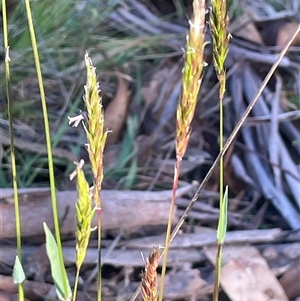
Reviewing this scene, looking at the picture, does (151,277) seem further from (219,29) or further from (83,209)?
(219,29)

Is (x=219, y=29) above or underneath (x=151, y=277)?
above

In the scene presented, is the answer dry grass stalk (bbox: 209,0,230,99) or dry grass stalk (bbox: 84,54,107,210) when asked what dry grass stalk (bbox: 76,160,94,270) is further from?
dry grass stalk (bbox: 209,0,230,99)

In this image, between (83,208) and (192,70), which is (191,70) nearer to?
(192,70)

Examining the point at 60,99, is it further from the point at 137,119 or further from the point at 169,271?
the point at 169,271

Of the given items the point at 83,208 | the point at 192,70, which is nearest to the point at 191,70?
the point at 192,70

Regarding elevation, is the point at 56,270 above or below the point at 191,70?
below

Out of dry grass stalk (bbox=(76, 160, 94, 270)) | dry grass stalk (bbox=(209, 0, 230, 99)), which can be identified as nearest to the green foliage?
dry grass stalk (bbox=(76, 160, 94, 270))

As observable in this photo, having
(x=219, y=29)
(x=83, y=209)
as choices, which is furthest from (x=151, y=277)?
(x=219, y=29)
